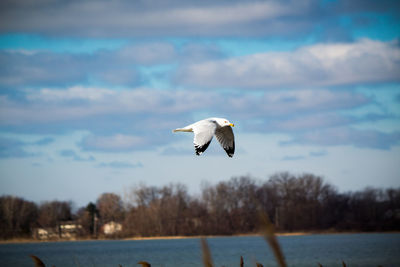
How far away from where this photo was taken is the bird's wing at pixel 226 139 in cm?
1371

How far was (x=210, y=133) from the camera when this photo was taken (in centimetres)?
1134

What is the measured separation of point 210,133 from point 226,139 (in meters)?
2.62

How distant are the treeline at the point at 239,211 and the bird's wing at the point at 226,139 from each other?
69.8 m

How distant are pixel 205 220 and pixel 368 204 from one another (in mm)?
25708

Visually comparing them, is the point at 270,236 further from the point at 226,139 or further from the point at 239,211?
the point at 239,211

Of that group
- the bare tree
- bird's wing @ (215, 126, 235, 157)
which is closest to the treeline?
the bare tree

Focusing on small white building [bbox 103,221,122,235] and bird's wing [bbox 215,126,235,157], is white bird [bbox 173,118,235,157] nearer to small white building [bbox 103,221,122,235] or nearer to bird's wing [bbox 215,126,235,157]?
bird's wing [bbox 215,126,235,157]

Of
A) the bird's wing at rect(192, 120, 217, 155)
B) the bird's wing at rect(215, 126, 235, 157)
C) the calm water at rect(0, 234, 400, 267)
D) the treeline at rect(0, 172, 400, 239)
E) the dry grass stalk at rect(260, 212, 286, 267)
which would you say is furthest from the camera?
the treeline at rect(0, 172, 400, 239)

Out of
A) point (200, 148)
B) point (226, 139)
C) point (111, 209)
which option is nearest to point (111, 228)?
point (111, 209)

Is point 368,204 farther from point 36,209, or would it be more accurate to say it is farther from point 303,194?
point 36,209

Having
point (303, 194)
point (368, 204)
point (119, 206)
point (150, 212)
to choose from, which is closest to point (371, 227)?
point (368, 204)

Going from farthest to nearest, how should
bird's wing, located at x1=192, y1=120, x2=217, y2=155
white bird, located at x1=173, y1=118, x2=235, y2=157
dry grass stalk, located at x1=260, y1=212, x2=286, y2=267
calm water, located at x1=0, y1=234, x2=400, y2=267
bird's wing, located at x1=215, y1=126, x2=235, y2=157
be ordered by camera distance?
1. calm water, located at x1=0, y1=234, x2=400, y2=267
2. bird's wing, located at x1=215, y1=126, x2=235, y2=157
3. white bird, located at x1=173, y1=118, x2=235, y2=157
4. bird's wing, located at x1=192, y1=120, x2=217, y2=155
5. dry grass stalk, located at x1=260, y1=212, x2=286, y2=267

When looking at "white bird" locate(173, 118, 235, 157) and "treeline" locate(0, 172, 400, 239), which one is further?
"treeline" locate(0, 172, 400, 239)

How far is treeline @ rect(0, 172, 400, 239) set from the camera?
83.9m
